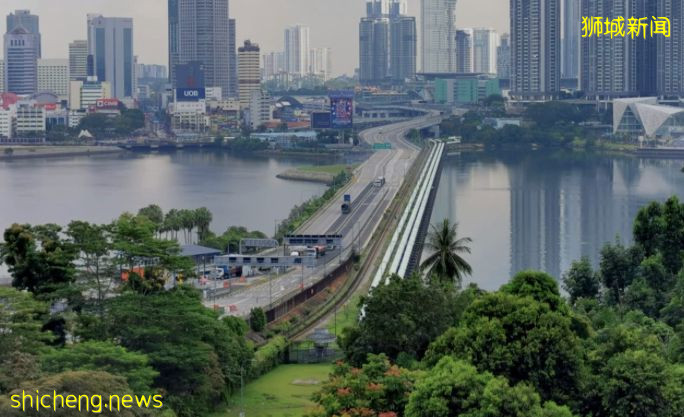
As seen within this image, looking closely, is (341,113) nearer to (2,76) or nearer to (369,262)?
(2,76)

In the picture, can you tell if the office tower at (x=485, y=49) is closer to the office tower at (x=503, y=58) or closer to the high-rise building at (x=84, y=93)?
the office tower at (x=503, y=58)

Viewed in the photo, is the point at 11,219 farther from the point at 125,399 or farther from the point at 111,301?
the point at 125,399

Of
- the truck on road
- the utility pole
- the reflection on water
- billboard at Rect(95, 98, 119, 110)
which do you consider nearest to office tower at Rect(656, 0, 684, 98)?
the reflection on water

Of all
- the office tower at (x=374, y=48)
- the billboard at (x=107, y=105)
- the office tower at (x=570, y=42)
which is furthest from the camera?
the office tower at (x=374, y=48)

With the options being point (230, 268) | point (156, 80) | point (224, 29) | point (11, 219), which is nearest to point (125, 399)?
point (230, 268)

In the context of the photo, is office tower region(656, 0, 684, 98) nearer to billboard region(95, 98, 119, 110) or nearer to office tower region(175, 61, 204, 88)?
office tower region(175, 61, 204, 88)

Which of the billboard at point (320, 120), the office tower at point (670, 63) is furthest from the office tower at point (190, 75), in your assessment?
the office tower at point (670, 63)
